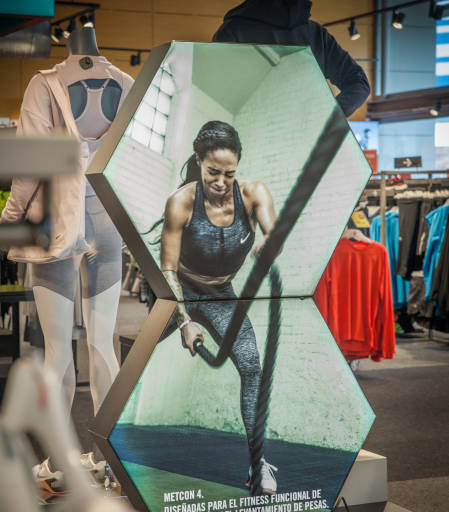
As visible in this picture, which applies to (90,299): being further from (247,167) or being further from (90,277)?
(247,167)

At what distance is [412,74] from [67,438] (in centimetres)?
1105

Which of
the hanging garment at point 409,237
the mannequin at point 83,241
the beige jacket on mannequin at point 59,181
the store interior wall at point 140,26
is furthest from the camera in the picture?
the store interior wall at point 140,26

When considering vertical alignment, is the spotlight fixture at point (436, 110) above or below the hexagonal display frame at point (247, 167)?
above

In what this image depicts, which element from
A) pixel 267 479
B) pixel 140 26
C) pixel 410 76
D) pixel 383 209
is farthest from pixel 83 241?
pixel 410 76

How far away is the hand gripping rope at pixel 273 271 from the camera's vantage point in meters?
1.90

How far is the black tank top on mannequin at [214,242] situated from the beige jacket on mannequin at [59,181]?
48 cm

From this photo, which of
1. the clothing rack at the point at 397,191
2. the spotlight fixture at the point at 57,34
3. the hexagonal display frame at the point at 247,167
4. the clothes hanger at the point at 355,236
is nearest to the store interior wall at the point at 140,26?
the spotlight fixture at the point at 57,34

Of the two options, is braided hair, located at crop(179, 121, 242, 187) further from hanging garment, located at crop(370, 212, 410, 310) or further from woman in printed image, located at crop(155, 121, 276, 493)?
hanging garment, located at crop(370, 212, 410, 310)

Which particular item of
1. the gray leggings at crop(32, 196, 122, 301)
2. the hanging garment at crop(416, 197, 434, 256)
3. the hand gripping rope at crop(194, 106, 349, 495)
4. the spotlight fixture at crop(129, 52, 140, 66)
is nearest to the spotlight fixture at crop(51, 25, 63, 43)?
the spotlight fixture at crop(129, 52, 140, 66)

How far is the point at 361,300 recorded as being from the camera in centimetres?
452

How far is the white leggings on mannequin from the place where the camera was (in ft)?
7.39

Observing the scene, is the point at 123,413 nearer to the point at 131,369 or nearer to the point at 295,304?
the point at 131,369

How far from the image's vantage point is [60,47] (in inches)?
390

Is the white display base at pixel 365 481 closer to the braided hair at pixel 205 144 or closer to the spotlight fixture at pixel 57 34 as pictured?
the braided hair at pixel 205 144
